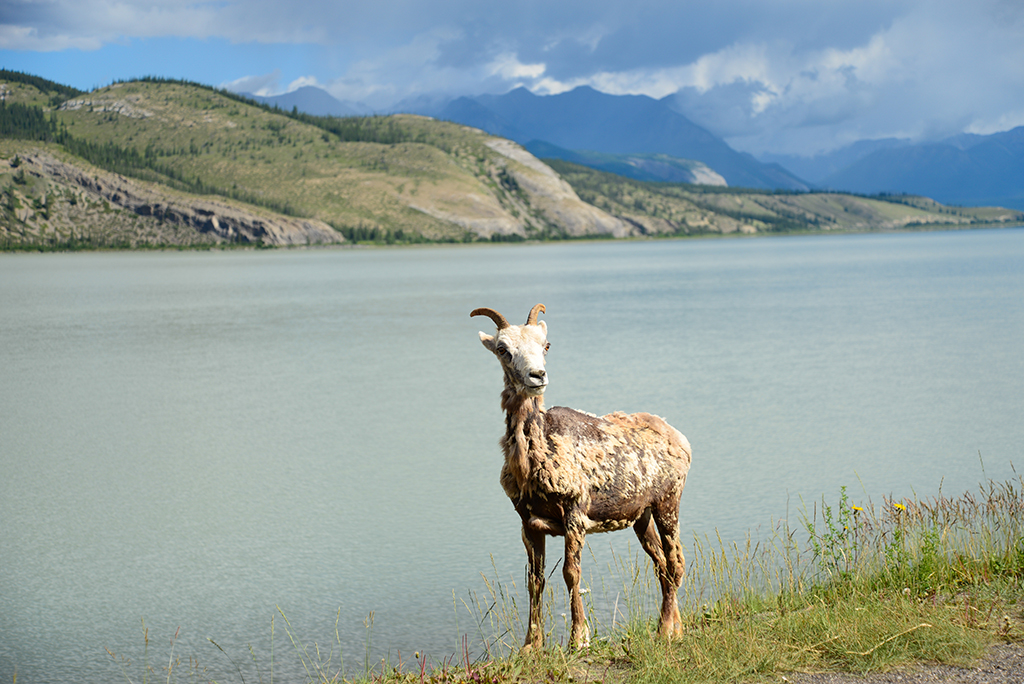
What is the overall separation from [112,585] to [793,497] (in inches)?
395

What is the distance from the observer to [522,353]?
5688 millimetres

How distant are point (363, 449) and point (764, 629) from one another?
39.0 feet

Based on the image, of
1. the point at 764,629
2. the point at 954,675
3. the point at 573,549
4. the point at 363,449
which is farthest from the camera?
the point at 363,449

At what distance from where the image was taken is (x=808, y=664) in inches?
247

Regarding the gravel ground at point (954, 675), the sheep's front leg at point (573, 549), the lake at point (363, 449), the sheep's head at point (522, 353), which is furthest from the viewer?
the lake at point (363, 449)

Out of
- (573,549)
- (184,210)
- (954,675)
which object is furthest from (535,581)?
(184,210)

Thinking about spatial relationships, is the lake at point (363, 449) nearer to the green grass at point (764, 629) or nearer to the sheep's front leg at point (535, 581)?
the green grass at point (764, 629)

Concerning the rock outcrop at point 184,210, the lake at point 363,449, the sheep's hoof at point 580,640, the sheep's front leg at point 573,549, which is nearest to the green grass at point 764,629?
the sheep's hoof at point 580,640

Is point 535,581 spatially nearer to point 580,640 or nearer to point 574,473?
point 580,640

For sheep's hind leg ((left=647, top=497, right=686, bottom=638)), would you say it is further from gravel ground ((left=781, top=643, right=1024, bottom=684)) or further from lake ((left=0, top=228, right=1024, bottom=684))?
lake ((left=0, top=228, right=1024, bottom=684))

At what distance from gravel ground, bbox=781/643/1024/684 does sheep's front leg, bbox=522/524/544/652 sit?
181cm

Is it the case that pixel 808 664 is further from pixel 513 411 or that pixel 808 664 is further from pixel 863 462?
pixel 863 462

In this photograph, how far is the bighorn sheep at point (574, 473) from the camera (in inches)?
232

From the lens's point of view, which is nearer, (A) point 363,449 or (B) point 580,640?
(B) point 580,640
